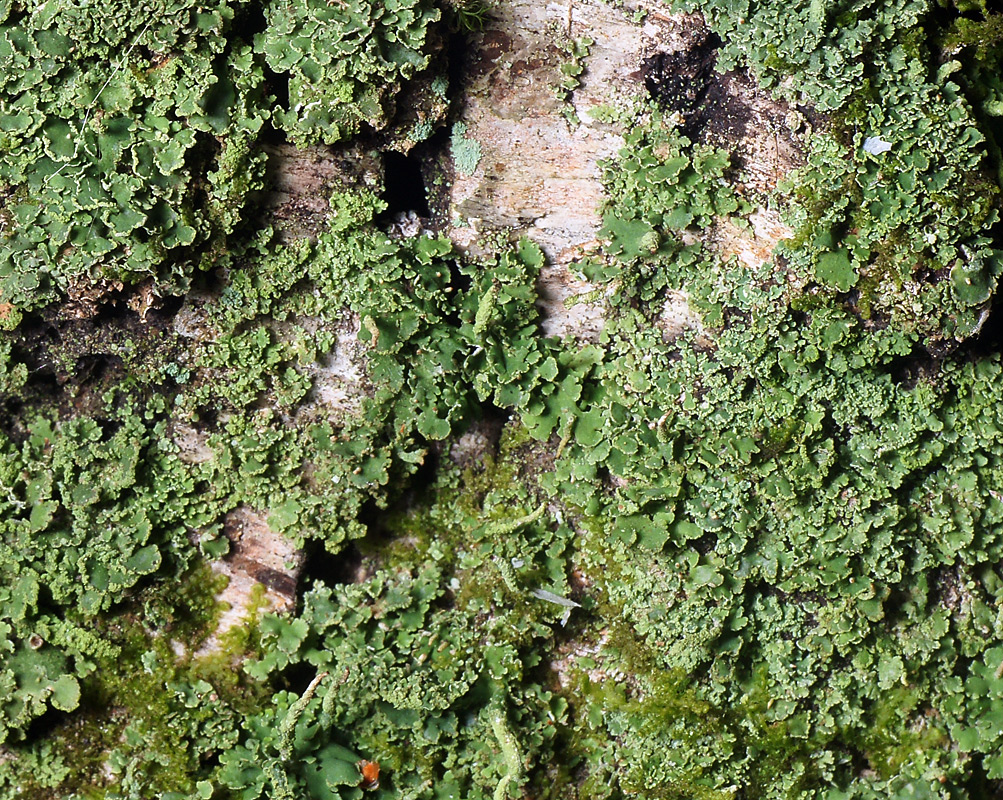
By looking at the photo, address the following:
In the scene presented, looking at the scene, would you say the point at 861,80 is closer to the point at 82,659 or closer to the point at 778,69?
the point at 778,69

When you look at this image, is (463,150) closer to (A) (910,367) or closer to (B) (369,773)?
(A) (910,367)

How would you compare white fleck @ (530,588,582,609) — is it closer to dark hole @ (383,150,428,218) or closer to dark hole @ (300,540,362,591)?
dark hole @ (300,540,362,591)

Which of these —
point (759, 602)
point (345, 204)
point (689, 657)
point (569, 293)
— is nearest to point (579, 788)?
point (689, 657)

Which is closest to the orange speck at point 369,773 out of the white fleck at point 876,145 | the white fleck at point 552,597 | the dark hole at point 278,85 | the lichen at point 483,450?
the lichen at point 483,450

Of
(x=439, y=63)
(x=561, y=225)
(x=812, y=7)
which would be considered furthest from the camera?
(x=561, y=225)

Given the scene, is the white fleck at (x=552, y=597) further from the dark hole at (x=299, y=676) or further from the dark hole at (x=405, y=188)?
the dark hole at (x=405, y=188)

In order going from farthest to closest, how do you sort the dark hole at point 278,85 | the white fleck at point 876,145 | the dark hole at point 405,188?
the dark hole at point 405,188, the dark hole at point 278,85, the white fleck at point 876,145

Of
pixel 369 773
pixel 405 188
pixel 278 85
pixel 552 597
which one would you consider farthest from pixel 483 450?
pixel 278 85
